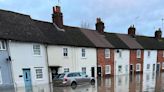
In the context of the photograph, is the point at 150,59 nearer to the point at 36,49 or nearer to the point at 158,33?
the point at 158,33

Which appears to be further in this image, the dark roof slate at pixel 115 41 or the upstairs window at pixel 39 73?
the dark roof slate at pixel 115 41

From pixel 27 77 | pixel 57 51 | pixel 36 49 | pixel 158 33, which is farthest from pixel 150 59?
pixel 27 77

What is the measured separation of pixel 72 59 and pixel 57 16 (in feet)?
21.6

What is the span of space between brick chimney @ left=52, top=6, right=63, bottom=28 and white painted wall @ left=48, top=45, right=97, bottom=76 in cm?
409

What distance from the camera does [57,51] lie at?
24625 millimetres

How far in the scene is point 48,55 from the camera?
23.6 m

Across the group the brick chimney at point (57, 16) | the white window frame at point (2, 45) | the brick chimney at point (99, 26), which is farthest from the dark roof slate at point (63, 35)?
the brick chimney at point (99, 26)

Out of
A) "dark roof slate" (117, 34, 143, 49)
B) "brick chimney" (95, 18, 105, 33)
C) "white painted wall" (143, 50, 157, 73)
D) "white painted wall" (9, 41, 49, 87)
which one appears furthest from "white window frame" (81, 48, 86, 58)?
"white painted wall" (143, 50, 157, 73)

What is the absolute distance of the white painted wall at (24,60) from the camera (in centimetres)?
2008

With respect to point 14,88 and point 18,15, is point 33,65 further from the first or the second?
point 18,15

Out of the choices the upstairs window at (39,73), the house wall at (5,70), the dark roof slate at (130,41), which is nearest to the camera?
the house wall at (5,70)

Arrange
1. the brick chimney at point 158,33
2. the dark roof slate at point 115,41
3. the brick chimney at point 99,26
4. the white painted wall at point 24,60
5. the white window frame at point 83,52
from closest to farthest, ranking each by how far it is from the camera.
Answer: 1. the white painted wall at point 24,60
2. the white window frame at point 83,52
3. the dark roof slate at point 115,41
4. the brick chimney at point 99,26
5. the brick chimney at point 158,33

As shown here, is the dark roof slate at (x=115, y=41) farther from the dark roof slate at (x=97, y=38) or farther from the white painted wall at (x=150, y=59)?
the white painted wall at (x=150, y=59)

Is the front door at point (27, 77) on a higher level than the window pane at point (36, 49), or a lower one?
lower
